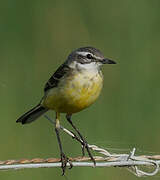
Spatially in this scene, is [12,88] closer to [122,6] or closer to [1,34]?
[1,34]

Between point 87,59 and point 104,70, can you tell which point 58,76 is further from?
point 104,70

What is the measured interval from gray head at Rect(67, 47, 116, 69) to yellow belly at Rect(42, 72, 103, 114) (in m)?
0.12

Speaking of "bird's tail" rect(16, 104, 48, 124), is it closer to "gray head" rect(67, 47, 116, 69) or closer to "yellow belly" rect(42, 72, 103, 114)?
"yellow belly" rect(42, 72, 103, 114)

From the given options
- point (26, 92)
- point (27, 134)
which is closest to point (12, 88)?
point (26, 92)

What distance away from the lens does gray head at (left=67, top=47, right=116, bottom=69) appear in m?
5.30

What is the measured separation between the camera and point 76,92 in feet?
16.7

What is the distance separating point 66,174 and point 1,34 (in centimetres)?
219

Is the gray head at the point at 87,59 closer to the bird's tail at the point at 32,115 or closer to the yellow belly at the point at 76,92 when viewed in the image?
the yellow belly at the point at 76,92

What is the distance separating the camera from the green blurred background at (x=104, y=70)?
5.94 m

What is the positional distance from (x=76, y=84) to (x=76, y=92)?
0.09 m

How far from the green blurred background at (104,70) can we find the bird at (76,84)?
49cm

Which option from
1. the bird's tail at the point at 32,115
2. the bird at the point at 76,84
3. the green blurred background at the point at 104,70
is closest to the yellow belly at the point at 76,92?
the bird at the point at 76,84

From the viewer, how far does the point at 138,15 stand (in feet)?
22.9

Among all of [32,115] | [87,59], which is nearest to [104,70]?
[32,115]
